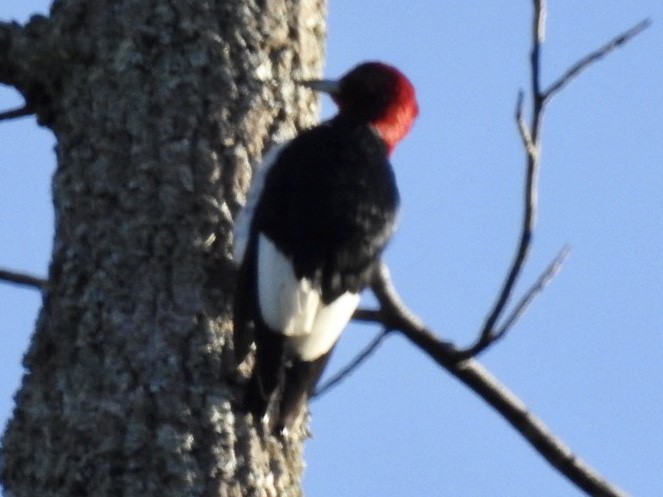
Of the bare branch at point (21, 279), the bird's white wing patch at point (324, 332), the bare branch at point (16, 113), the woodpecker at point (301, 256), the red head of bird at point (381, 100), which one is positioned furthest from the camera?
the red head of bird at point (381, 100)

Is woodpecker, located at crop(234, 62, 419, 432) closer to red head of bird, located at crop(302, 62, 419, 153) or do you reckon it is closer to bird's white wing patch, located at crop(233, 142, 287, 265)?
bird's white wing patch, located at crop(233, 142, 287, 265)

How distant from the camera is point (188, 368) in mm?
3059

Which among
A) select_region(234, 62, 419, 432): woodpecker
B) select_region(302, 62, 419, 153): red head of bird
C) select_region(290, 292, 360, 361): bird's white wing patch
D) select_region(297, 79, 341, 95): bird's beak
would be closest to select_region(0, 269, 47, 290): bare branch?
select_region(234, 62, 419, 432): woodpecker

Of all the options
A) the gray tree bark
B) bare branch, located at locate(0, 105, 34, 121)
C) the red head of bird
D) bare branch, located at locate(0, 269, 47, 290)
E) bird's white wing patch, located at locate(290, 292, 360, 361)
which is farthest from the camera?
the red head of bird

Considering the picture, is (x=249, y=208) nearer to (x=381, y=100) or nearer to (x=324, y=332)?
(x=324, y=332)

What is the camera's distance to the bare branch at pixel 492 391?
10.5 feet

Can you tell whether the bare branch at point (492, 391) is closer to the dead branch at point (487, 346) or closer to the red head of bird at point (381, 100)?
the dead branch at point (487, 346)

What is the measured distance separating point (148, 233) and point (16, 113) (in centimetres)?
55

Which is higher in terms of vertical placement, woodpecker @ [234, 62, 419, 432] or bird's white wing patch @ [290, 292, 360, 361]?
woodpecker @ [234, 62, 419, 432]

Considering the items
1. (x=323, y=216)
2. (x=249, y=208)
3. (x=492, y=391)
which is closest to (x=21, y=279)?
(x=249, y=208)

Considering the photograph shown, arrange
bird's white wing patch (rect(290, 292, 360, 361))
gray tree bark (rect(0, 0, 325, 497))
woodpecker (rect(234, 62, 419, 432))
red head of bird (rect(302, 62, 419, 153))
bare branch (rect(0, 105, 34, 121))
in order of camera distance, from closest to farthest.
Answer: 1. gray tree bark (rect(0, 0, 325, 497))
2. woodpecker (rect(234, 62, 419, 432))
3. bird's white wing patch (rect(290, 292, 360, 361))
4. bare branch (rect(0, 105, 34, 121))
5. red head of bird (rect(302, 62, 419, 153))

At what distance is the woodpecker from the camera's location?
10.4 feet

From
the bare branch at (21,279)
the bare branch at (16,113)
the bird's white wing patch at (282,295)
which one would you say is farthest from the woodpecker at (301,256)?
the bare branch at (16,113)

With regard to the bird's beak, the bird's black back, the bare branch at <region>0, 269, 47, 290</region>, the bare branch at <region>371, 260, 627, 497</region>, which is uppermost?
the bird's beak
